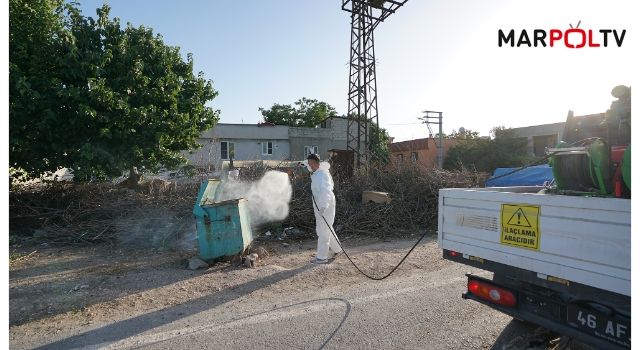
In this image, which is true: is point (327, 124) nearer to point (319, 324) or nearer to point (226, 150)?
point (226, 150)

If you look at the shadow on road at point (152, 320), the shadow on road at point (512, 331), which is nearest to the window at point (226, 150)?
the shadow on road at point (152, 320)

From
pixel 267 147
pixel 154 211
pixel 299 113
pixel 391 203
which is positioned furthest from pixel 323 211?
pixel 299 113

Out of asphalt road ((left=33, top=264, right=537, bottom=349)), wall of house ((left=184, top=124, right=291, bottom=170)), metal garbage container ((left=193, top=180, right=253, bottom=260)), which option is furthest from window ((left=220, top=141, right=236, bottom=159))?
asphalt road ((left=33, top=264, right=537, bottom=349))

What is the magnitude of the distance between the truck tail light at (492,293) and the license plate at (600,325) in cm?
42

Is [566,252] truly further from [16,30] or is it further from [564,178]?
[16,30]

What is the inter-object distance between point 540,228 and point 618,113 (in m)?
1.04

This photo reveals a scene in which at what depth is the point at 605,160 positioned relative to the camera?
2.46 m

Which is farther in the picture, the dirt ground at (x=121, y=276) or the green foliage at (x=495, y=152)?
the green foliage at (x=495, y=152)

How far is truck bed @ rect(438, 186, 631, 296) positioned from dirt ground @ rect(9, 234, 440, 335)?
2618 millimetres

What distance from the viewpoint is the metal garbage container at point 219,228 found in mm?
5586

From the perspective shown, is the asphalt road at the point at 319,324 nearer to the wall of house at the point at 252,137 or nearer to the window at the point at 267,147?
the wall of house at the point at 252,137

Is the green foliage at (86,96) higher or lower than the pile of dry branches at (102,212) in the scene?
higher

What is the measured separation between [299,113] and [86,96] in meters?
39.3

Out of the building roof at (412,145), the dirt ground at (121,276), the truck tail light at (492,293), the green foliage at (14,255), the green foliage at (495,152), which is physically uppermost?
the building roof at (412,145)
